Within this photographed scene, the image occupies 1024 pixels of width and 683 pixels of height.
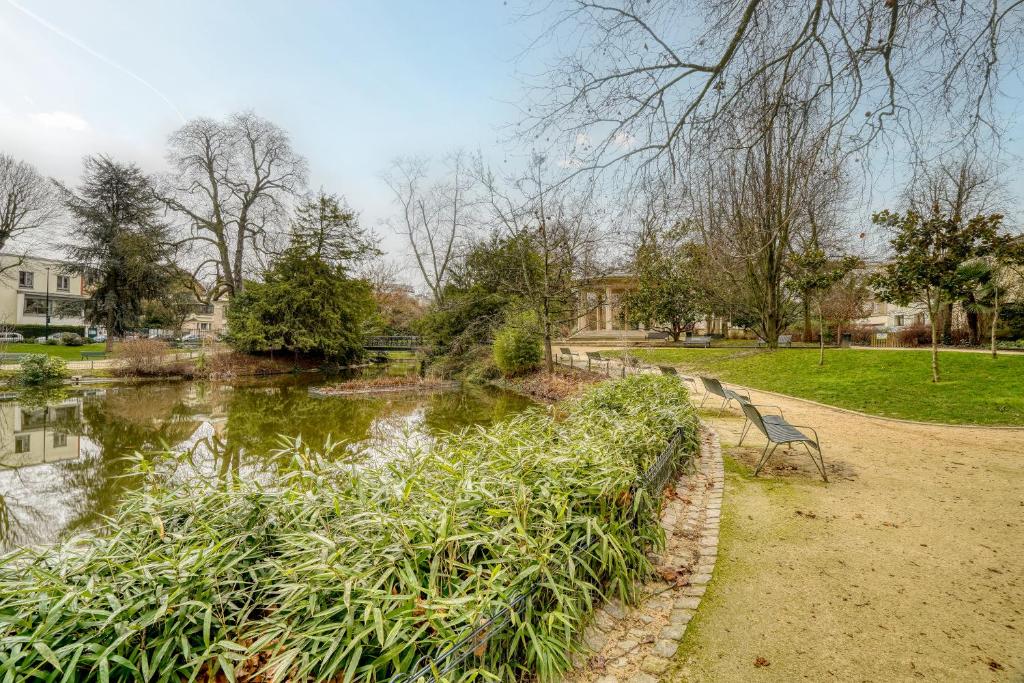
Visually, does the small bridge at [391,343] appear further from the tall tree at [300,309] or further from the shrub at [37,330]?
the shrub at [37,330]

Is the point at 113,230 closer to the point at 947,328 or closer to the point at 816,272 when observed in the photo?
the point at 816,272

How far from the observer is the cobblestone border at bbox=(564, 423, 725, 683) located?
2.22 m

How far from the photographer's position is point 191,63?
6.71m

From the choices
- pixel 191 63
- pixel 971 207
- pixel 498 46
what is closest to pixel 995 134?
pixel 498 46

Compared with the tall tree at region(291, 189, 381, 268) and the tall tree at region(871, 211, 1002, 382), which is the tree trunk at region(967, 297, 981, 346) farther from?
the tall tree at region(291, 189, 381, 268)

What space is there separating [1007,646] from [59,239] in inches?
1483

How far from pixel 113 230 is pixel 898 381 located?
36775 mm

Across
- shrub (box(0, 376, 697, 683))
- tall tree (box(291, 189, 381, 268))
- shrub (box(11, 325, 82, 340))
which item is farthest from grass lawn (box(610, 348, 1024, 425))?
shrub (box(11, 325, 82, 340))

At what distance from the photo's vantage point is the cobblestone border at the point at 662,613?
2.22m

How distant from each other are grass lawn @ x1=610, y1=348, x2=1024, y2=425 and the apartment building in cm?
4606

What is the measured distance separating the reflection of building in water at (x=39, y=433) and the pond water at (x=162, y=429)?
0.08 ft

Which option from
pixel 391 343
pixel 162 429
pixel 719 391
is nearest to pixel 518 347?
pixel 719 391

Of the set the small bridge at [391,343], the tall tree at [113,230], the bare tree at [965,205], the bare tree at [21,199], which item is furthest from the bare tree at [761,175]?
the bare tree at [21,199]

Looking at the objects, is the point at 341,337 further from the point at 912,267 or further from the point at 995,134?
the point at 995,134
